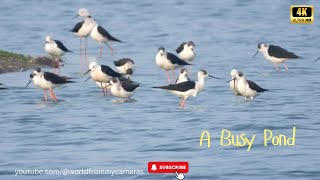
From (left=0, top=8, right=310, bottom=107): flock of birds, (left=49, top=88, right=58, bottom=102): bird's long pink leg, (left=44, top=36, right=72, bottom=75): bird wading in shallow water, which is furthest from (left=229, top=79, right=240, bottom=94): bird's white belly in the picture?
(left=44, top=36, right=72, bottom=75): bird wading in shallow water

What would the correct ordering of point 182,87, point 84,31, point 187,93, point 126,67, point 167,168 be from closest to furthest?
point 167,168 < point 187,93 < point 182,87 < point 126,67 < point 84,31

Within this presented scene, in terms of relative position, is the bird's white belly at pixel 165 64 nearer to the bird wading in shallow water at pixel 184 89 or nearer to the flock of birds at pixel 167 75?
the flock of birds at pixel 167 75

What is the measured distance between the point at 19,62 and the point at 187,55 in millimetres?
4670

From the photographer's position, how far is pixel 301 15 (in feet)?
135

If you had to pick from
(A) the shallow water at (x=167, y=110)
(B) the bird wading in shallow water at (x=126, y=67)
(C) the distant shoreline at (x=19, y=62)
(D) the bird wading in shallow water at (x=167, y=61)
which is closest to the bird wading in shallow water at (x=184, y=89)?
(A) the shallow water at (x=167, y=110)

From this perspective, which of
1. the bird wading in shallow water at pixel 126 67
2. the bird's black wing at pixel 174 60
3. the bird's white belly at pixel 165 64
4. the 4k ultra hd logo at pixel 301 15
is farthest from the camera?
the 4k ultra hd logo at pixel 301 15

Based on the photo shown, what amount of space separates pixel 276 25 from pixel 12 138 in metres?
22.2

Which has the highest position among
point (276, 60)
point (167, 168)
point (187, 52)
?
point (167, 168)

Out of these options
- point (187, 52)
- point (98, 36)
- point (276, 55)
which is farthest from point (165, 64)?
point (98, 36)

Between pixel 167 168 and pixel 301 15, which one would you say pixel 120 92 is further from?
pixel 301 15

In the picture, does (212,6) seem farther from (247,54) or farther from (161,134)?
(161,134)

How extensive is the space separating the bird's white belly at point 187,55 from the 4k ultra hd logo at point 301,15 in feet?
28.3

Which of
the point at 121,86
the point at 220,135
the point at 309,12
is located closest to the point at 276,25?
the point at 309,12

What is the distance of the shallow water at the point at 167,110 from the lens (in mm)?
19688
